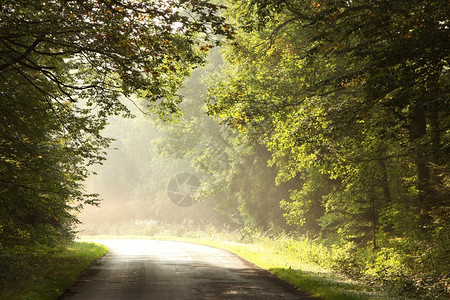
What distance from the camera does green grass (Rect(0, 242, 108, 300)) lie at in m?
10.6

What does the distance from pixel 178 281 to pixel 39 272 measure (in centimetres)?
469

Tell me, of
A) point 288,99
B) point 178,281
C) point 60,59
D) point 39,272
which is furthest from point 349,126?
point 39,272

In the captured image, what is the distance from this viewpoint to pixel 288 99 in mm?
17016

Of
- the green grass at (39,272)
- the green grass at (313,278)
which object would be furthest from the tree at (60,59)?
the green grass at (313,278)

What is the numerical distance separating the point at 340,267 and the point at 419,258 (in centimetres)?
342

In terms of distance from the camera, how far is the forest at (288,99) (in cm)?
934

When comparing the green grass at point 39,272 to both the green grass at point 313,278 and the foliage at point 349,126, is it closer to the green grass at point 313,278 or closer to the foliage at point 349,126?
the green grass at point 313,278

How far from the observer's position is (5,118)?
37.8 ft

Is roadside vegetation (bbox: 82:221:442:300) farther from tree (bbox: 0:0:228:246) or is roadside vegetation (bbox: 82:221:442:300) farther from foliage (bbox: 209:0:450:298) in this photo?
tree (bbox: 0:0:228:246)

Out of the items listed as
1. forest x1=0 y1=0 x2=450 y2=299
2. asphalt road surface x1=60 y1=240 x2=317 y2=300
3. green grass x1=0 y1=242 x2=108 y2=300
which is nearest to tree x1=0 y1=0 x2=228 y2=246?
forest x1=0 y1=0 x2=450 y2=299

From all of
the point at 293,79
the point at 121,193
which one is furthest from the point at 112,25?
the point at 121,193

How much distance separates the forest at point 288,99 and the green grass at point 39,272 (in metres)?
0.73

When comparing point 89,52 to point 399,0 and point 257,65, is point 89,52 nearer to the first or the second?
point 399,0

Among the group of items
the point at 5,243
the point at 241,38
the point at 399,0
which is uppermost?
the point at 241,38
